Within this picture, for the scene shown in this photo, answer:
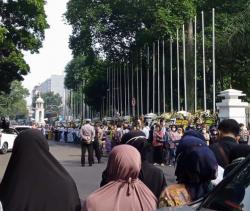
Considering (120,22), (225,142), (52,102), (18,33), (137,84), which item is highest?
(52,102)

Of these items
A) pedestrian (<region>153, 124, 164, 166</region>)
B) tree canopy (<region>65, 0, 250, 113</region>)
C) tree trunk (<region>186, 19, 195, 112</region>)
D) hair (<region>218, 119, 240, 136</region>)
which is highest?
tree canopy (<region>65, 0, 250, 113</region>)

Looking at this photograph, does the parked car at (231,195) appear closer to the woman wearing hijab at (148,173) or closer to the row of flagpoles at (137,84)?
the woman wearing hijab at (148,173)

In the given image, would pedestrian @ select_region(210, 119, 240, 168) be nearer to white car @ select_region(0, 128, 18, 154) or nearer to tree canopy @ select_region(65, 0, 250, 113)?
white car @ select_region(0, 128, 18, 154)

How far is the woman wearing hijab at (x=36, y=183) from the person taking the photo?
4930 millimetres

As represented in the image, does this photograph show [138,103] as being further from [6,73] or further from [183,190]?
[183,190]

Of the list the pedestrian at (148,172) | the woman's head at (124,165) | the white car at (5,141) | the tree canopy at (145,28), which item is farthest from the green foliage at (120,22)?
the woman's head at (124,165)

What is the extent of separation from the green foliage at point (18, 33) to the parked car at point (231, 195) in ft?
114

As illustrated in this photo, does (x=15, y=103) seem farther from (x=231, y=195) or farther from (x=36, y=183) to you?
(x=231, y=195)

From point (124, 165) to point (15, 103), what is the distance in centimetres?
13903

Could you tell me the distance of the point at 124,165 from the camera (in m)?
4.23

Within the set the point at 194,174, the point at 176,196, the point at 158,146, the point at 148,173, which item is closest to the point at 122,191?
the point at 176,196

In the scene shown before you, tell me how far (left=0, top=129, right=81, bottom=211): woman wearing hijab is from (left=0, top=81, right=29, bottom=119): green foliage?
352 feet

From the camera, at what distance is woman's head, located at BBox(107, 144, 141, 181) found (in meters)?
4.23

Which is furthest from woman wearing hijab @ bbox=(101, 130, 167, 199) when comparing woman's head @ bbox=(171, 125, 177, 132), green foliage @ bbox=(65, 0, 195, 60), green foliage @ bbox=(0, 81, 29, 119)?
green foliage @ bbox=(0, 81, 29, 119)
